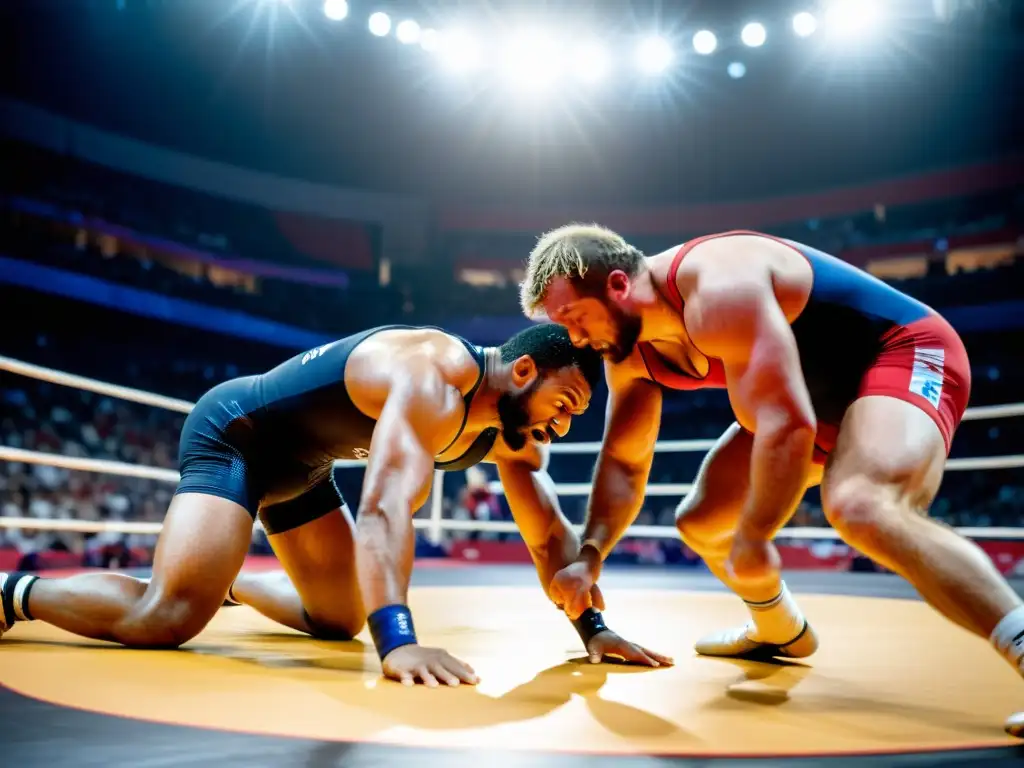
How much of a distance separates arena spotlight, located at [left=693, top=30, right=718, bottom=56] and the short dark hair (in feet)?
31.5

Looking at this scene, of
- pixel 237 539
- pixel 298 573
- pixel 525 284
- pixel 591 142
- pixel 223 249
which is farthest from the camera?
pixel 223 249

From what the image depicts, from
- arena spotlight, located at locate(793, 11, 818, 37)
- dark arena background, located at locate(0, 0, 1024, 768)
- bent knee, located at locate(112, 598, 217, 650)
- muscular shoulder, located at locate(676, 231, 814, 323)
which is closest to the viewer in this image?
muscular shoulder, located at locate(676, 231, 814, 323)

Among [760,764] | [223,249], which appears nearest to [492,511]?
[223,249]

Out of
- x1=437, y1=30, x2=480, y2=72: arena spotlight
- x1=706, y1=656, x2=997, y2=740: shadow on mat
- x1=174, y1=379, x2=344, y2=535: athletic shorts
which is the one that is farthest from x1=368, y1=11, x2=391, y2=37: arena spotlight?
x1=706, y1=656, x2=997, y2=740: shadow on mat

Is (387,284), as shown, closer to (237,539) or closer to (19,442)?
(19,442)

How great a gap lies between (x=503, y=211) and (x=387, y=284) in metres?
2.71

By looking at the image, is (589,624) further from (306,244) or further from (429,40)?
(306,244)

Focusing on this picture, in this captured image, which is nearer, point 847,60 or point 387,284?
point 847,60

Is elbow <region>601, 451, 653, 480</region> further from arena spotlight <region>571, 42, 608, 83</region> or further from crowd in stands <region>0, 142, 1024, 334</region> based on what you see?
crowd in stands <region>0, 142, 1024, 334</region>

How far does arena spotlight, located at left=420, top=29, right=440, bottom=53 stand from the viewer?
10.6 meters

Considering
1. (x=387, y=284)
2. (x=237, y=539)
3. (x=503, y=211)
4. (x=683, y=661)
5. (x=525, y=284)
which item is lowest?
(x=683, y=661)

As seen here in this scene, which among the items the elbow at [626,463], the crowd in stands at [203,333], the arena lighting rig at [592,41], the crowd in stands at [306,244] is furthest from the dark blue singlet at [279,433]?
the crowd in stands at [306,244]

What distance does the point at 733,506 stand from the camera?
2.32 metres

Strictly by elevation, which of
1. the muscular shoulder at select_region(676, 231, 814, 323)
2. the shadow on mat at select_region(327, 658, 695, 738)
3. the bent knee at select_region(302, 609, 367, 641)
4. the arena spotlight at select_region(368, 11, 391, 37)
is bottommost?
the bent knee at select_region(302, 609, 367, 641)
